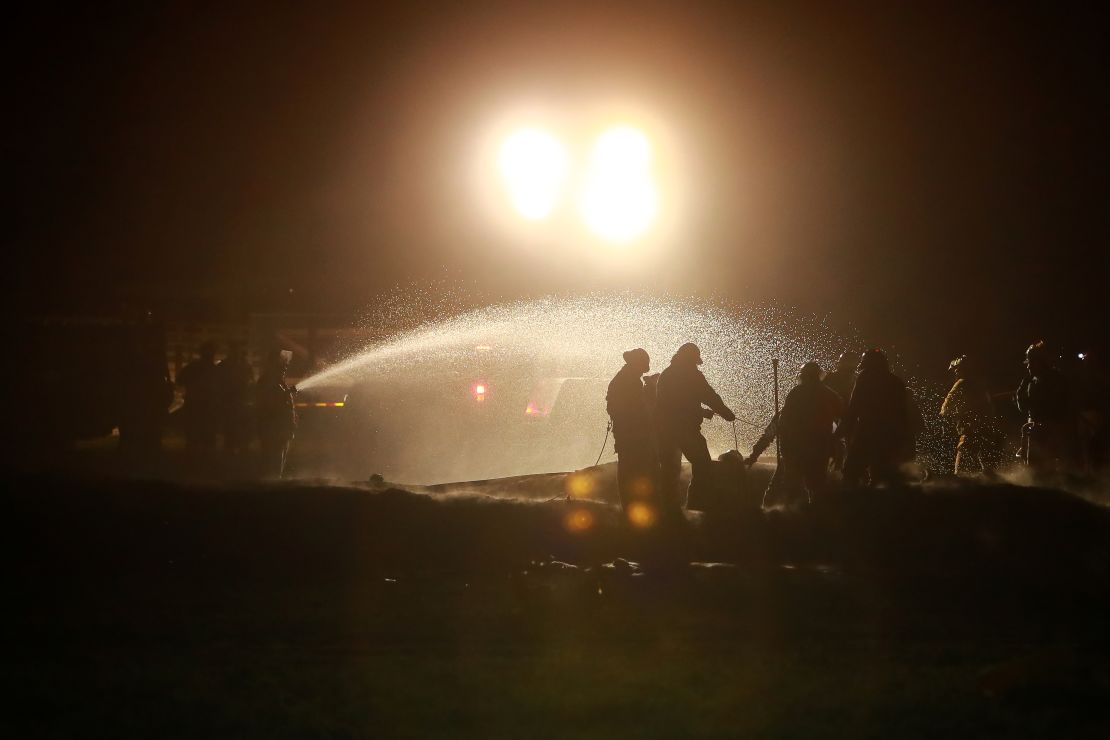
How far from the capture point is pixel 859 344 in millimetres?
37875

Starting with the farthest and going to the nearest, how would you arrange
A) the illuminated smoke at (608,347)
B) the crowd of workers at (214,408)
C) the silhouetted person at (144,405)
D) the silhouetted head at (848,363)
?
the illuminated smoke at (608,347) → the silhouetted person at (144,405) → the crowd of workers at (214,408) → the silhouetted head at (848,363)

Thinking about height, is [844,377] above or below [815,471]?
above

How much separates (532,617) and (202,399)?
9980 millimetres

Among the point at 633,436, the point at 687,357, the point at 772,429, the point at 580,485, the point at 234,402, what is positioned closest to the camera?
the point at 633,436

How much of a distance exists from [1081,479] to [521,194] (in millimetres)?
15769

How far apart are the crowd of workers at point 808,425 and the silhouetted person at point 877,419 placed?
0.01m

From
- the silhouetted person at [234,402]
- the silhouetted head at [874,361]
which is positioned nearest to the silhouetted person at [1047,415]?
the silhouetted head at [874,361]

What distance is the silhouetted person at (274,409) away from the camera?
15789mm

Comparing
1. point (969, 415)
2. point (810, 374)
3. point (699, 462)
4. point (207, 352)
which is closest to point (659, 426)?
point (699, 462)

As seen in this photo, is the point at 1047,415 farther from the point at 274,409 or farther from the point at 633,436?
the point at 274,409

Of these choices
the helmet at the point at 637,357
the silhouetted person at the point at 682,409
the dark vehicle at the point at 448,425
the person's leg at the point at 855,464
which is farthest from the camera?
the dark vehicle at the point at 448,425

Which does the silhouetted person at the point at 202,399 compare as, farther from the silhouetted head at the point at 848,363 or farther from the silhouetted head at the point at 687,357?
the silhouetted head at the point at 848,363

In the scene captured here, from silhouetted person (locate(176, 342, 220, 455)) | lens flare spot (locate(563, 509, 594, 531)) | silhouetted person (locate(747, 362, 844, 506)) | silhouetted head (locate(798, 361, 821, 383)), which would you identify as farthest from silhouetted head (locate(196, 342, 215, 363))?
silhouetted head (locate(798, 361, 821, 383))

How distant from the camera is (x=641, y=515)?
11.4 meters
